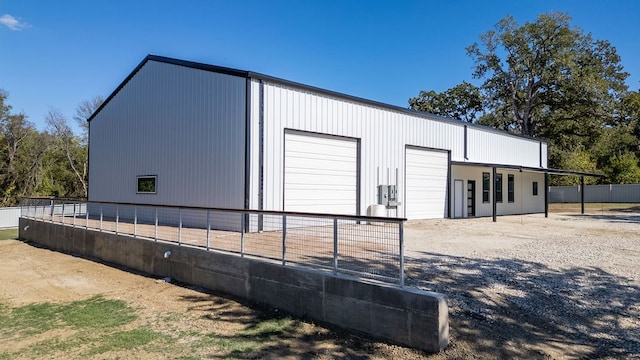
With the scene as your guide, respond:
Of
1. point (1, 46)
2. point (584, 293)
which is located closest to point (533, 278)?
point (584, 293)

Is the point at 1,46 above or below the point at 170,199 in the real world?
above

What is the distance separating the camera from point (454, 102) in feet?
136

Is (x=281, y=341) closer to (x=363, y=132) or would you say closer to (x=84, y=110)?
(x=363, y=132)

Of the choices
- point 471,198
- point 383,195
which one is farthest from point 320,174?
point 471,198

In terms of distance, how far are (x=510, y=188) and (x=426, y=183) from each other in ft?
26.1

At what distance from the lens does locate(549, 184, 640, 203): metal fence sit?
34.6 m

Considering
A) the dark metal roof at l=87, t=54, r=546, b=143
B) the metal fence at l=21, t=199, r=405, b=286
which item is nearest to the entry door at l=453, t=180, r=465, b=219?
the dark metal roof at l=87, t=54, r=546, b=143

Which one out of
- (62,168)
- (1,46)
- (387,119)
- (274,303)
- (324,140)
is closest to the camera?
(274,303)

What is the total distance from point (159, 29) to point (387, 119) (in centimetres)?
961

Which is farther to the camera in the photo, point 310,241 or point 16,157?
point 16,157

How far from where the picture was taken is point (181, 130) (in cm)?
1364

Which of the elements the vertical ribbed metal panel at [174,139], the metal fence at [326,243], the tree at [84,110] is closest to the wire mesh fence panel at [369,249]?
the metal fence at [326,243]

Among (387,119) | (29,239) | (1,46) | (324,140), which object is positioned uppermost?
(1,46)

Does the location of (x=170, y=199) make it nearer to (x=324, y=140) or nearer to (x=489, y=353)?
(x=324, y=140)
